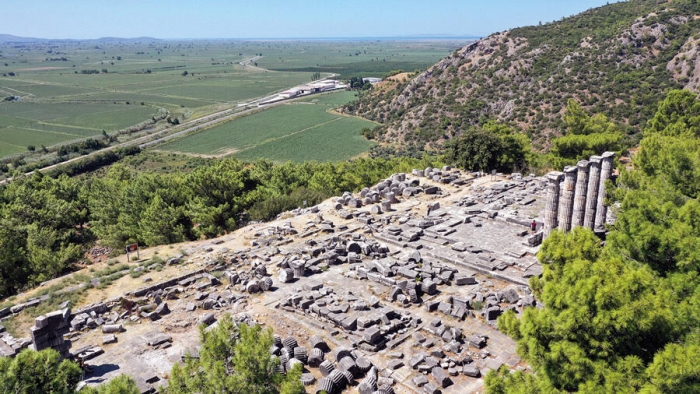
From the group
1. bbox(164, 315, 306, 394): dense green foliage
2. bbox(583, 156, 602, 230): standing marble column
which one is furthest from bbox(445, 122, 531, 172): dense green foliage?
bbox(164, 315, 306, 394): dense green foliage

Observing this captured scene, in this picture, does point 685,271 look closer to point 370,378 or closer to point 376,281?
point 370,378

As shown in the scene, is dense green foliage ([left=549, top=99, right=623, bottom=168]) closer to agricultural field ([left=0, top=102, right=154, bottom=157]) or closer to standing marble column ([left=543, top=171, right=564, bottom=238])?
standing marble column ([left=543, top=171, right=564, bottom=238])

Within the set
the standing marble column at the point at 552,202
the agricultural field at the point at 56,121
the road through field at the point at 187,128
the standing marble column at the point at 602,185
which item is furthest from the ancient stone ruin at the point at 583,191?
the agricultural field at the point at 56,121

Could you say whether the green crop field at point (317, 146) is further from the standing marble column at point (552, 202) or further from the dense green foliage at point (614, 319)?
the dense green foliage at point (614, 319)

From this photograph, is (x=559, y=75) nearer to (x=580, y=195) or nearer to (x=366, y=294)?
(x=580, y=195)

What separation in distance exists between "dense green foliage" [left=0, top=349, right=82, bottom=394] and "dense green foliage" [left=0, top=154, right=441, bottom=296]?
698 inches

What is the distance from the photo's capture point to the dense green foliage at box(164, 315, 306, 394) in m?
10.6

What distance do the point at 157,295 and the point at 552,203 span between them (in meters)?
20.1

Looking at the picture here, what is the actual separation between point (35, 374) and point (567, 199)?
21929mm

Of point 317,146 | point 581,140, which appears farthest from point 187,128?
point 581,140

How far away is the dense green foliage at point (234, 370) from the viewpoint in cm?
1058

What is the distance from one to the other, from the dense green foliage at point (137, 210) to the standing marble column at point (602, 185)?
19.6 meters

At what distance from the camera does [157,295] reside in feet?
70.5

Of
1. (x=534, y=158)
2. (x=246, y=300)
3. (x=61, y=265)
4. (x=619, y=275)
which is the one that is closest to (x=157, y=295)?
(x=246, y=300)
